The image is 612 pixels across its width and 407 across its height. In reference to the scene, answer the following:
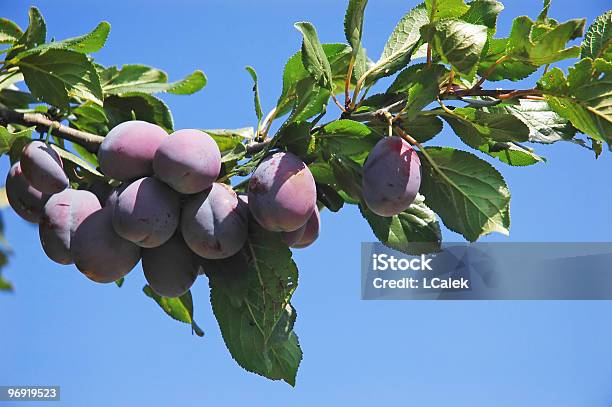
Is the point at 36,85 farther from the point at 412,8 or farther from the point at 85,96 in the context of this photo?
the point at 412,8

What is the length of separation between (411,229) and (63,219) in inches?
18.3

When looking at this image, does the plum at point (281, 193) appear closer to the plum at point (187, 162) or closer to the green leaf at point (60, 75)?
the plum at point (187, 162)

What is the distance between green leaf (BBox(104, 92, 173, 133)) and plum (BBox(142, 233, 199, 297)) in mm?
246

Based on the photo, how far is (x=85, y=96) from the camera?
3.78ft

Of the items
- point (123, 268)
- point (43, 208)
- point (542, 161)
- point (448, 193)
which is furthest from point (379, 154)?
point (43, 208)

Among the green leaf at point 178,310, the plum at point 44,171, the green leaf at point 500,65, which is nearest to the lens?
the green leaf at point 500,65

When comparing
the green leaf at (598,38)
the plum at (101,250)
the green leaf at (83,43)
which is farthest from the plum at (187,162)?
the green leaf at (598,38)

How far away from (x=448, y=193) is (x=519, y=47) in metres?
0.20

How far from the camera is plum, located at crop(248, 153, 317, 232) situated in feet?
2.76

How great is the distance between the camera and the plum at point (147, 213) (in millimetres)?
861

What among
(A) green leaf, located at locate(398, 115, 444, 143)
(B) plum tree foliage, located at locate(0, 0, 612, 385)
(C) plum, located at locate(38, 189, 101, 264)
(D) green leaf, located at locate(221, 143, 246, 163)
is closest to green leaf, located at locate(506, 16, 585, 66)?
(B) plum tree foliage, located at locate(0, 0, 612, 385)

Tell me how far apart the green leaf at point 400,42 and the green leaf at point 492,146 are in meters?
0.11

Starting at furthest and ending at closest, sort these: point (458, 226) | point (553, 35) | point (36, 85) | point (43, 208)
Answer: point (36, 85) < point (43, 208) < point (458, 226) < point (553, 35)

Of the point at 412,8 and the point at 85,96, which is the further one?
the point at 85,96
